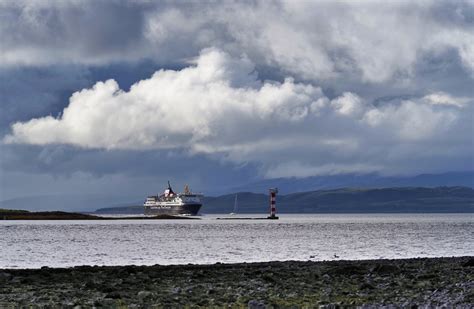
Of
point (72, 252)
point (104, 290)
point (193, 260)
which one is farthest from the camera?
point (72, 252)

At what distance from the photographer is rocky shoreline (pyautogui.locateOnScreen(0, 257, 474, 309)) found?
868 inches

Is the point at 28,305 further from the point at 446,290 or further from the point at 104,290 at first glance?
the point at 446,290

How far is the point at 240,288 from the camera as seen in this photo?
86.5 feet

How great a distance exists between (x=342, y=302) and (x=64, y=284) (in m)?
11.9

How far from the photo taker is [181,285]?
28.2 metres

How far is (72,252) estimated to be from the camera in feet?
211

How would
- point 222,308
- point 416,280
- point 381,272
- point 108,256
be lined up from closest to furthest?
point 222,308 < point 416,280 < point 381,272 < point 108,256

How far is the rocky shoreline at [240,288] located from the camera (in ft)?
72.3

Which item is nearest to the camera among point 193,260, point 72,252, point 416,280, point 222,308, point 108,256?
point 222,308

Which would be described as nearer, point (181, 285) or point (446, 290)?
point (446, 290)

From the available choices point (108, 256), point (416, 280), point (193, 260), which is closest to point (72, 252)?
point (108, 256)

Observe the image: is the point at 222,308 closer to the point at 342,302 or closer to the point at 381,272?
the point at 342,302

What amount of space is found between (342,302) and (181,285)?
8.23 meters

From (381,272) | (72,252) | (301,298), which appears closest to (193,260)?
(72,252)
